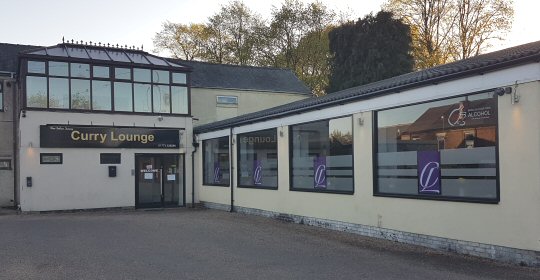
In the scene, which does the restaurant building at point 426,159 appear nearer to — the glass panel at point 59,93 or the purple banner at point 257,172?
the purple banner at point 257,172

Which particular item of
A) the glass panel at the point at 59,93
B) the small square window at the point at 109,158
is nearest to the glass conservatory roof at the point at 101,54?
the glass panel at the point at 59,93

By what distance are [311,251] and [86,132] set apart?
12.2 metres

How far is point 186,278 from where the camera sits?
7508 millimetres

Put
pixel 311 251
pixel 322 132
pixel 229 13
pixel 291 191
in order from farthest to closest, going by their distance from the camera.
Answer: pixel 229 13
pixel 291 191
pixel 322 132
pixel 311 251

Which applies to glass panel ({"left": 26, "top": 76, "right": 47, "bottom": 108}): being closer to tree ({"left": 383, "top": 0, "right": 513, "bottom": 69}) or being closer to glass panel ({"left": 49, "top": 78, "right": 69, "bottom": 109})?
glass panel ({"left": 49, "top": 78, "right": 69, "bottom": 109})

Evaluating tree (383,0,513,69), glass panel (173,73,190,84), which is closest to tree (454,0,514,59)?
tree (383,0,513,69)

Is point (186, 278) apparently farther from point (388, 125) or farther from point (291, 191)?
point (291, 191)

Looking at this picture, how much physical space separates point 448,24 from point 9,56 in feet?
80.0

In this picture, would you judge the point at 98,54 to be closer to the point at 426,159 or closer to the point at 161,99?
the point at 161,99

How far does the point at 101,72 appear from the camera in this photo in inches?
776

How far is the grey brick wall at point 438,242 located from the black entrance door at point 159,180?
302 inches

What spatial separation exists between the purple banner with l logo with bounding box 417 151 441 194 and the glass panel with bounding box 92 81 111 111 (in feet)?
43.1

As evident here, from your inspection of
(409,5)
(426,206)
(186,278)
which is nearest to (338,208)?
(426,206)

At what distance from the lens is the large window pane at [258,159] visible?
15609mm
